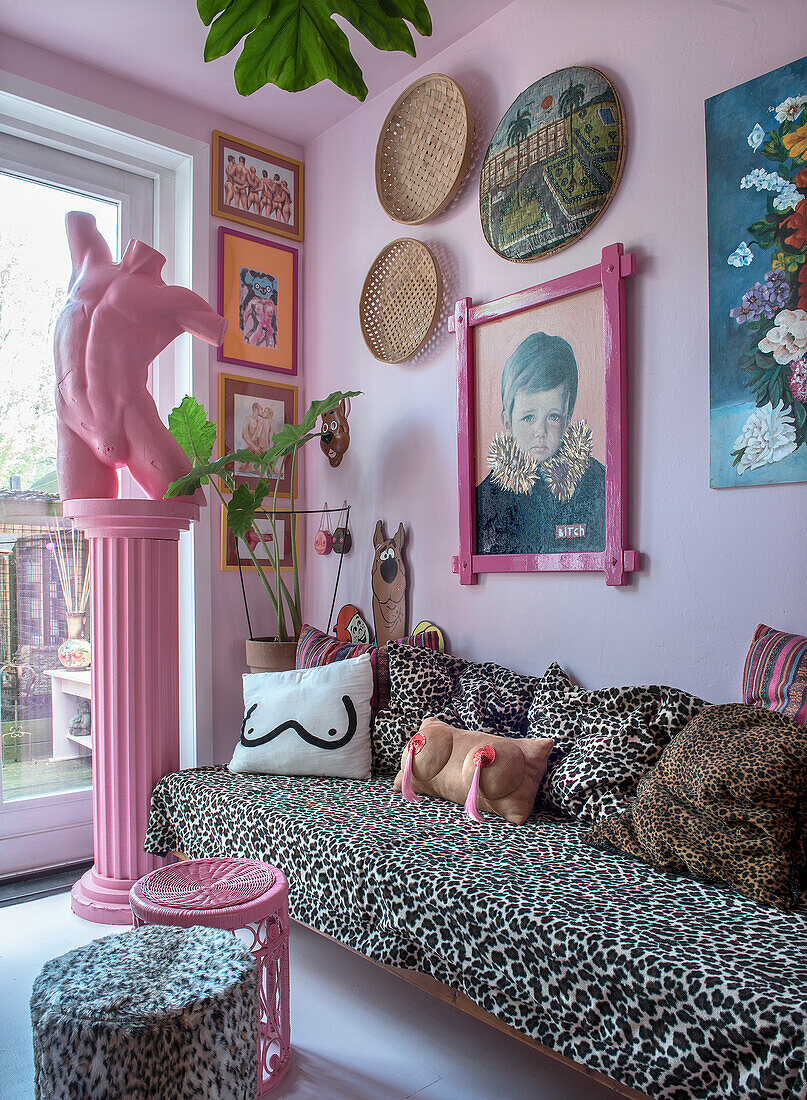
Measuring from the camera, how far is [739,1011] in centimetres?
116

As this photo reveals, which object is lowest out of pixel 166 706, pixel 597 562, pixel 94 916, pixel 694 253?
pixel 94 916

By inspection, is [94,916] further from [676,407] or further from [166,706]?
[676,407]

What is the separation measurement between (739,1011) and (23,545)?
2634 mm

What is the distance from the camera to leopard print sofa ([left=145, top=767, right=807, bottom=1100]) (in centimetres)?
118

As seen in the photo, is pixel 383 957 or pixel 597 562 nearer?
pixel 383 957

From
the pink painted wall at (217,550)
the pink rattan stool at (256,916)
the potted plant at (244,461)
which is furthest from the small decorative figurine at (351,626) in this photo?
the pink rattan stool at (256,916)

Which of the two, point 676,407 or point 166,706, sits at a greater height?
point 676,407

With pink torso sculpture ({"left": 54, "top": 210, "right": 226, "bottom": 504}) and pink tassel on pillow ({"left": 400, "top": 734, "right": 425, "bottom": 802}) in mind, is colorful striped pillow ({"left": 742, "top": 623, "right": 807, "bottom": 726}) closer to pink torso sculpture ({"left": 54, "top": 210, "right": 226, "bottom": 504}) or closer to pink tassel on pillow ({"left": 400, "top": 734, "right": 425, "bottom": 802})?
pink tassel on pillow ({"left": 400, "top": 734, "right": 425, "bottom": 802})

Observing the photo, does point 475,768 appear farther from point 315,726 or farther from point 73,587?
point 73,587

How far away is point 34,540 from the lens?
2.95 meters

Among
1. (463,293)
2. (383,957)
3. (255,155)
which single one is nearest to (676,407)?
(463,293)

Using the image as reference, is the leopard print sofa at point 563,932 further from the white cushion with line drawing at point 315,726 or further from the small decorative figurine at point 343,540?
the small decorative figurine at point 343,540

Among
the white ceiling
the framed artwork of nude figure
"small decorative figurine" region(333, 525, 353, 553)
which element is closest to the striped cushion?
"small decorative figurine" region(333, 525, 353, 553)

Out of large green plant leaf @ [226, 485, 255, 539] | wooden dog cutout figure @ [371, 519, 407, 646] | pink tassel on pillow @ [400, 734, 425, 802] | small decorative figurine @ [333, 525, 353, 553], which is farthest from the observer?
small decorative figurine @ [333, 525, 353, 553]
